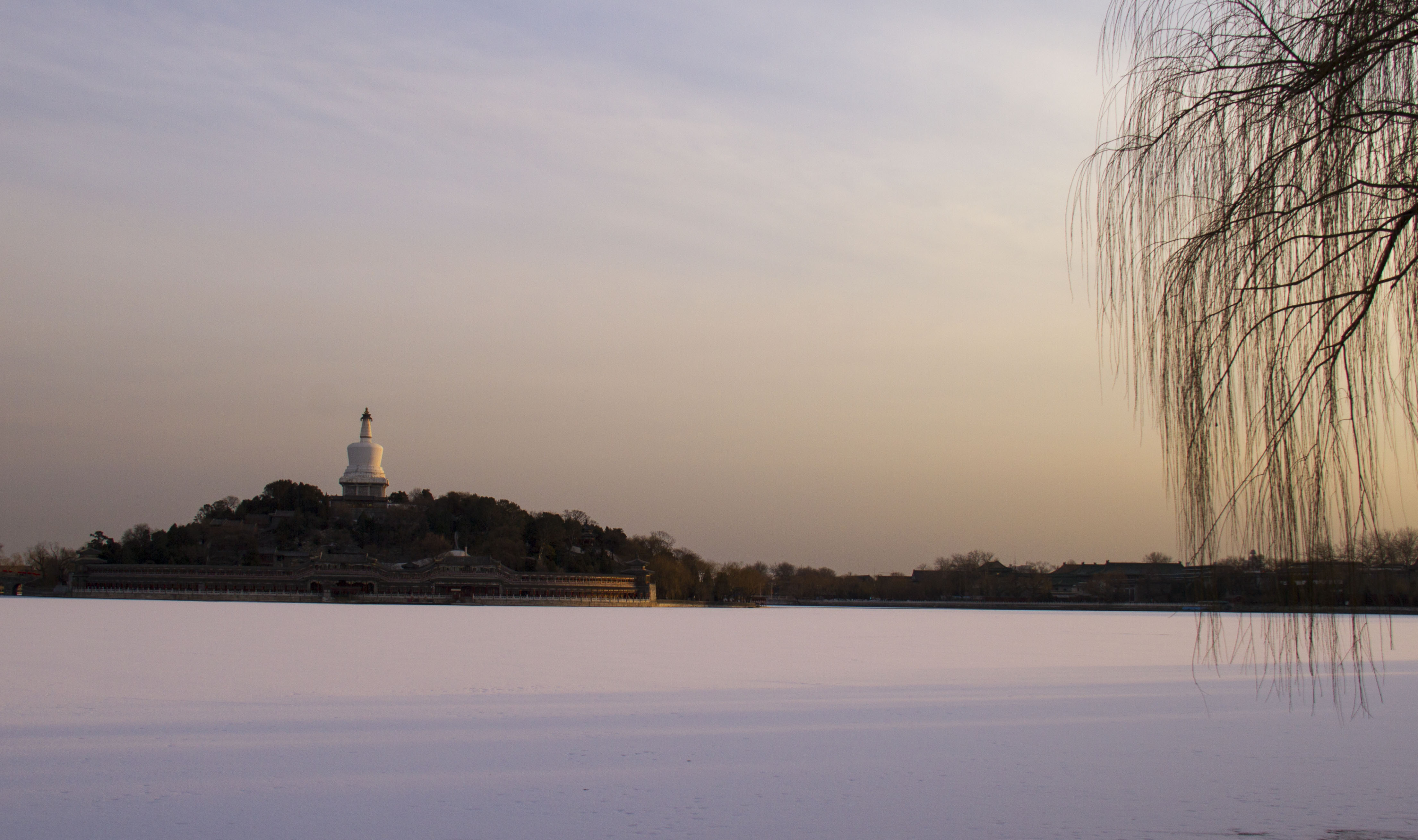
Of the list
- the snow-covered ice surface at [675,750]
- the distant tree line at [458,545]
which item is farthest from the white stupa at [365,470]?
the snow-covered ice surface at [675,750]

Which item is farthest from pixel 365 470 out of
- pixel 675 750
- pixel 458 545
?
pixel 675 750

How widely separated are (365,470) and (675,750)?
119 m

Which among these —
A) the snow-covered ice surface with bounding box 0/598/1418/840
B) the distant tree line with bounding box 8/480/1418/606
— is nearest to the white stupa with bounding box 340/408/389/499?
the distant tree line with bounding box 8/480/1418/606

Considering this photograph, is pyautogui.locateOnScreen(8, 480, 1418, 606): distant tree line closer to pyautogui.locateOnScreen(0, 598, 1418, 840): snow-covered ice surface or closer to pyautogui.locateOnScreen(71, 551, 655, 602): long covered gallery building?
pyautogui.locateOnScreen(71, 551, 655, 602): long covered gallery building

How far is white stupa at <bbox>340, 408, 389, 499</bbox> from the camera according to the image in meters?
124

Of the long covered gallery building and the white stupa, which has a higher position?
the white stupa

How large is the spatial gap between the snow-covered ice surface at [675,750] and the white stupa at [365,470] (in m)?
103

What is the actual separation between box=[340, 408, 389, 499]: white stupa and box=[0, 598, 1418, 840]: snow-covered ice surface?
10258 cm

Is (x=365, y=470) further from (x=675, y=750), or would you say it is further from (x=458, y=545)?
(x=675, y=750)

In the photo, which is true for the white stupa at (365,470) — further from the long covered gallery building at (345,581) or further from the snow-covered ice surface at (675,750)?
the snow-covered ice surface at (675,750)

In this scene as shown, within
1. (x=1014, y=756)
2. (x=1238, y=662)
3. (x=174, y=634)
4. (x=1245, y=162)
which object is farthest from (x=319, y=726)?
(x=174, y=634)

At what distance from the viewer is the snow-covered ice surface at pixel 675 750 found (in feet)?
27.1

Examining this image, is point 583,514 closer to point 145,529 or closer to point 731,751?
point 145,529

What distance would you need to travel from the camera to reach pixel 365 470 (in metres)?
125
